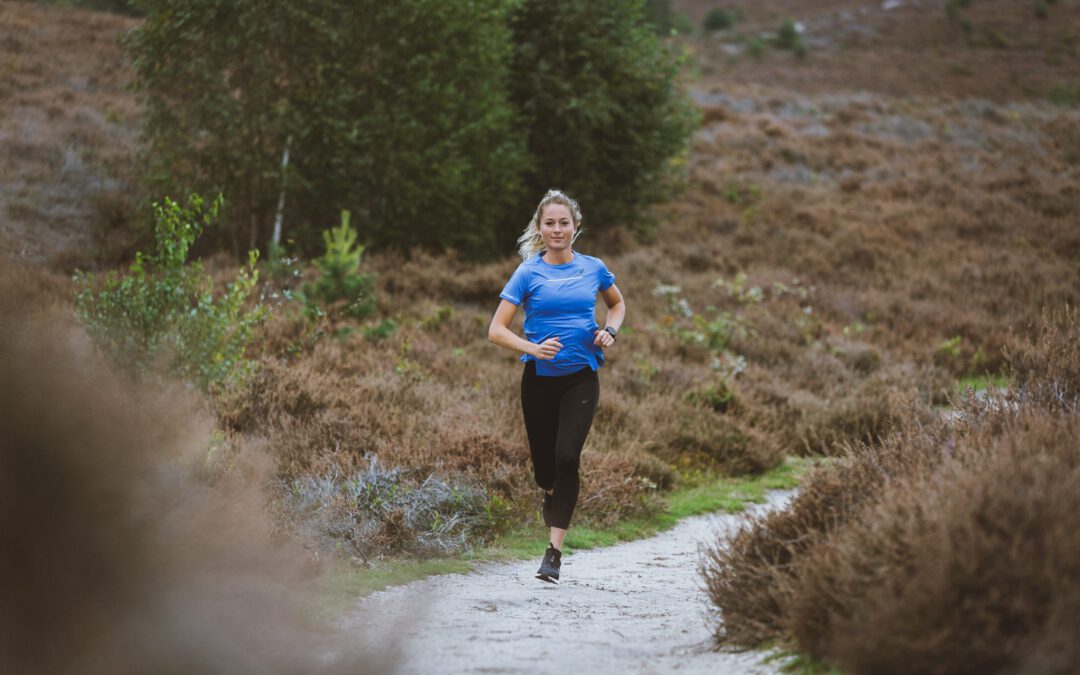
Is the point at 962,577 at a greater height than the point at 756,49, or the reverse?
the point at 756,49

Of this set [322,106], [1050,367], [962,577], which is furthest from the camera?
[322,106]

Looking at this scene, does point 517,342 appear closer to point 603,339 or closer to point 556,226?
point 603,339

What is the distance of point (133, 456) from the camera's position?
10.2ft

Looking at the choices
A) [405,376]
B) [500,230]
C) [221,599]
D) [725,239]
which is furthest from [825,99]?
[221,599]

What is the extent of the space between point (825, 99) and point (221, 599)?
33.7m

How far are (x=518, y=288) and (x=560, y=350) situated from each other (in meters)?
0.48

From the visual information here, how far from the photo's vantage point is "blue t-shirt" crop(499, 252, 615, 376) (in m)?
5.43

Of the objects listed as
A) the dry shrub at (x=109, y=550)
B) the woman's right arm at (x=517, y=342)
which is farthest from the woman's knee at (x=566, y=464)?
the dry shrub at (x=109, y=550)

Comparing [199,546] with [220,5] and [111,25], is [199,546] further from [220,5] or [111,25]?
[111,25]

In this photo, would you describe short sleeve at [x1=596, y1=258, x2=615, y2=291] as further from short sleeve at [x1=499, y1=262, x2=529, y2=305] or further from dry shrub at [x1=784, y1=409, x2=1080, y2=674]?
dry shrub at [x1=784, y1=409, x2=1080, y2=674]

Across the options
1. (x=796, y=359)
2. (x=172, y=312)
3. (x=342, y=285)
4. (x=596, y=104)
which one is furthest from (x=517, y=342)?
(x=596, y=104)

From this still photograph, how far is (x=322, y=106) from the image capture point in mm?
15492

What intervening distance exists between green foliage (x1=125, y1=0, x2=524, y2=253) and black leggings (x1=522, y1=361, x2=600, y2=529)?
35.3 feet

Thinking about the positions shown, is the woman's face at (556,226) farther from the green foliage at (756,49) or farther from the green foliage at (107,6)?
the green foliage at (756,49)
